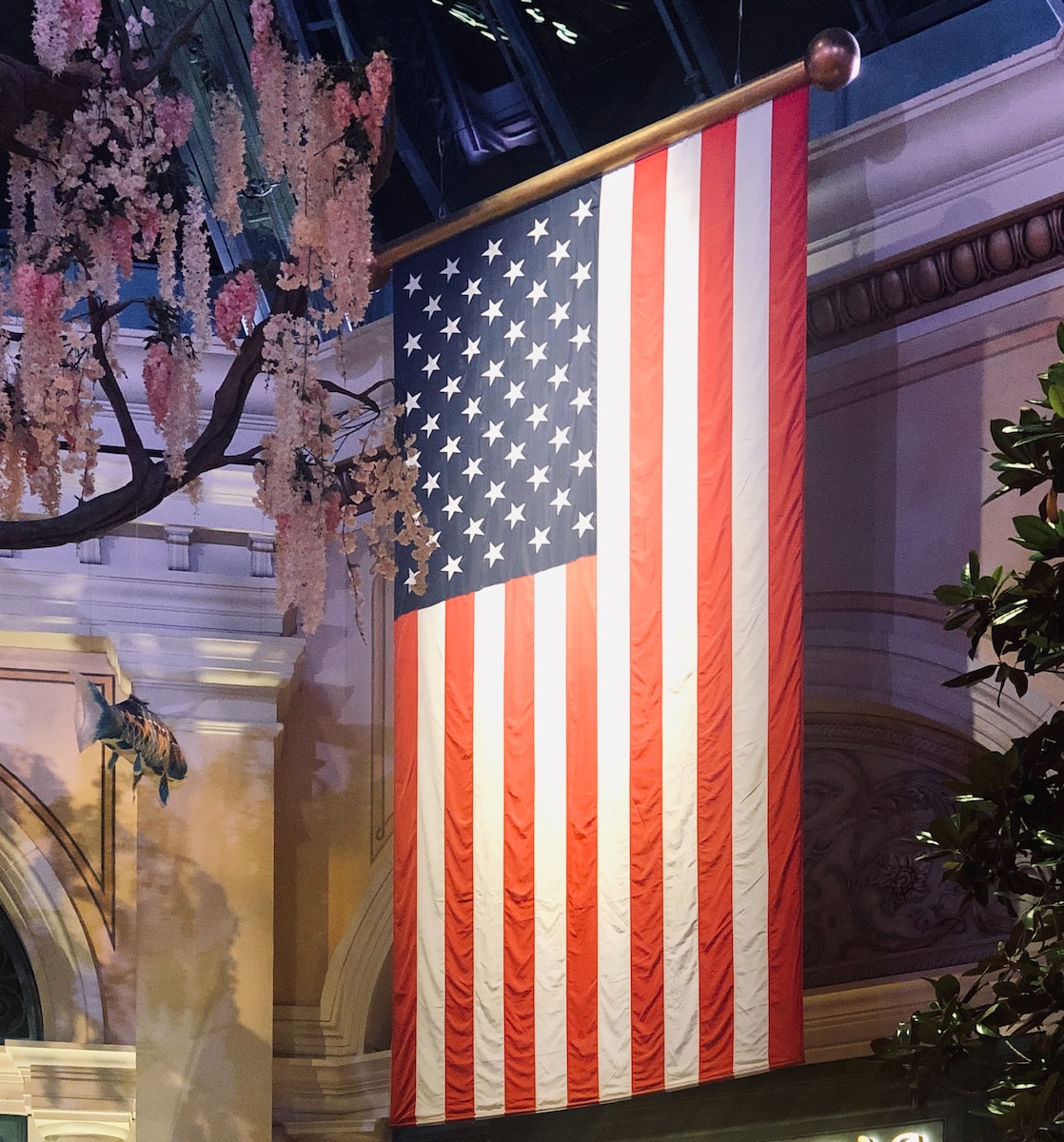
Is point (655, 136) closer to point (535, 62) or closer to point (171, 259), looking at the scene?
point (535, 62)

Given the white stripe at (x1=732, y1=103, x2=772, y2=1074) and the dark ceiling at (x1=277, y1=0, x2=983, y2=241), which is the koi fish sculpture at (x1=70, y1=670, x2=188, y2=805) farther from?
the white stripe at (x1=732, y1=103, x2=772, y2=1074)

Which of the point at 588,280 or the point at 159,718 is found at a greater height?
the point at 588,280

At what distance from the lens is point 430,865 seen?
6.52 meters

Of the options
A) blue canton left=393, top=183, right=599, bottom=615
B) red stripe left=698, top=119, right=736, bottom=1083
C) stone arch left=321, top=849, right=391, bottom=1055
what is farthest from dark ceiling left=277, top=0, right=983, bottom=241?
stone arch left=321, top=849, right=391, bottom=1055

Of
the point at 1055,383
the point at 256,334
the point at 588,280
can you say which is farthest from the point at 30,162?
the point at 1055,383

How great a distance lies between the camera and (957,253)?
6.36 m

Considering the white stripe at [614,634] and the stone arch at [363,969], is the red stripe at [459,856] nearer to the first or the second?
the white stripe at [614,634]

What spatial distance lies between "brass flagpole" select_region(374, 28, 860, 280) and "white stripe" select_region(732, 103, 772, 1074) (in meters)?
0.09

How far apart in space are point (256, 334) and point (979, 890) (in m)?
3.95

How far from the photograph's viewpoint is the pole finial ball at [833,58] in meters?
5.88

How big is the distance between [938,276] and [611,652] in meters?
1.93

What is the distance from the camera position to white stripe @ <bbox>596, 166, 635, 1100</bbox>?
5961 millimetres

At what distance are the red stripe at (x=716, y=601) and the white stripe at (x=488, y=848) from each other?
34.0 inches

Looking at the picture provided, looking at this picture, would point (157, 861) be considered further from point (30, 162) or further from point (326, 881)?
point (30, 162)
